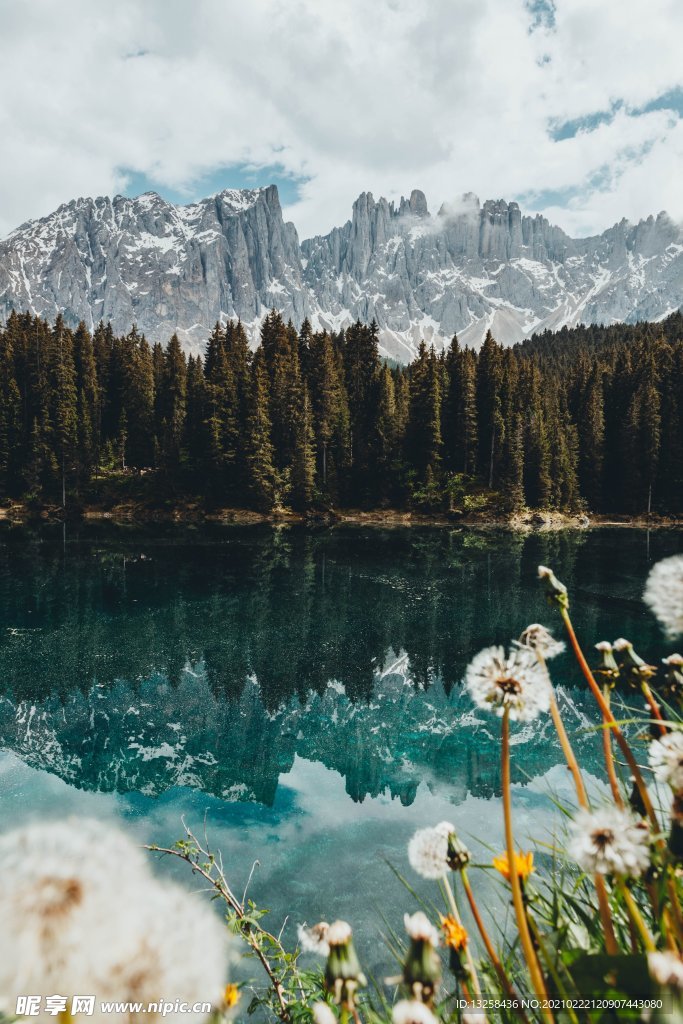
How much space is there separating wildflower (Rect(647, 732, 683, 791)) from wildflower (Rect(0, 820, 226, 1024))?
902mm

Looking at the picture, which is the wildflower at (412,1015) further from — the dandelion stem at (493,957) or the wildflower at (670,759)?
the wildflower at (670,759)

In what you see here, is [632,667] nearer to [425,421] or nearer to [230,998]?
[230,998]

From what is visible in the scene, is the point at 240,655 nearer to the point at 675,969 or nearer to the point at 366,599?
the point at 366,599

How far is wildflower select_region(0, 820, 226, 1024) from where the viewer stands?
701 mm

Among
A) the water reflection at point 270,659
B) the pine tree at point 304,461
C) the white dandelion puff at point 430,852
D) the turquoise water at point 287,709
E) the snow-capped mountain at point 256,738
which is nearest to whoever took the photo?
the white dandelion puff at point 430,852

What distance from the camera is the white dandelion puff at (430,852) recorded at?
5.26 feet

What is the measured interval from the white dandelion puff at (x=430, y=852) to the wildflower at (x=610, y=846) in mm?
561

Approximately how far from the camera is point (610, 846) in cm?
112

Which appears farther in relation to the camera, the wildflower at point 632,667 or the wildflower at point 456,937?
the wildflower at point 632,667

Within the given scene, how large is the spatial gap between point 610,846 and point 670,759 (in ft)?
0.70

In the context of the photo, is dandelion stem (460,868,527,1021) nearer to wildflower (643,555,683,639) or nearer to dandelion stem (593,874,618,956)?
dandelion stem (593,874,618,956)

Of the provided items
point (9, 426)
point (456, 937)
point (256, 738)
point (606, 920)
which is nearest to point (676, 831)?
point (606, 920)

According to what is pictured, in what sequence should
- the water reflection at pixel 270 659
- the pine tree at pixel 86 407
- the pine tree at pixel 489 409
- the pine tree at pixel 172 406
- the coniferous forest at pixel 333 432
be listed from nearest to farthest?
the water reflection at pixel 270 659 → the coniferous forest at pixel 333 432 → the pine tree at pixel 172 406 → the pine tree at pixel 489 409 → the pine tree at pixel 86 407

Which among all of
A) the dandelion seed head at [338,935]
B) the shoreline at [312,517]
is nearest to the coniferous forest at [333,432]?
the shoreline at [312,517]
